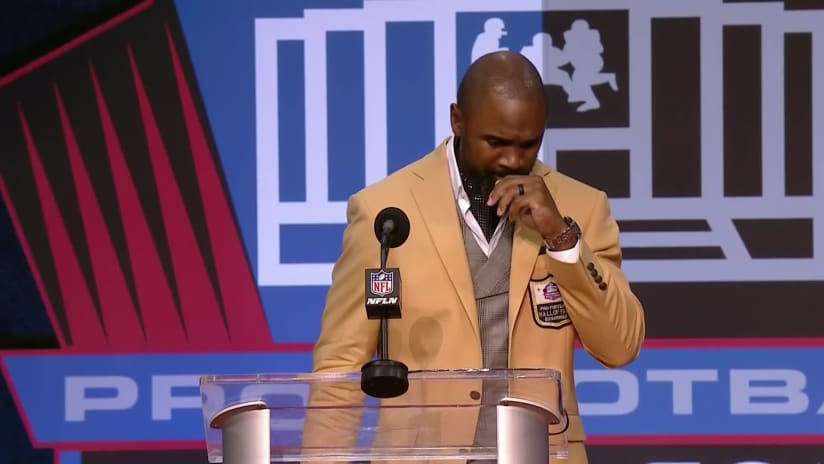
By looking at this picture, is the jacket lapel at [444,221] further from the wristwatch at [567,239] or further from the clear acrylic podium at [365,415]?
the clear acrylic podium at [365,415]

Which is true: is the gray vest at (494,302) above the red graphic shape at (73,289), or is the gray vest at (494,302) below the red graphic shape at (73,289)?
below

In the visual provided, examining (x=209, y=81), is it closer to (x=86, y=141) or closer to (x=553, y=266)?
(x=86, y=141)

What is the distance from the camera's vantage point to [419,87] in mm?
4137

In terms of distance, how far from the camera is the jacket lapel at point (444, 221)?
8.87 ft

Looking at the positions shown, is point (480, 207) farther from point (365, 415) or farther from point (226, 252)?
point (226, 252)

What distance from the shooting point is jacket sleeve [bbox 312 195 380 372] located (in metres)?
2.74

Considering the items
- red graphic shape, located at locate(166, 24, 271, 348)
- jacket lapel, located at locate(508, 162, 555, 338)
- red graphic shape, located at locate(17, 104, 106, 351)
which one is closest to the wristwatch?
jacket lapel, located at locate(508, 162, 555, 338)

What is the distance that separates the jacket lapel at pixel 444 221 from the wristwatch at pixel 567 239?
0.84ft

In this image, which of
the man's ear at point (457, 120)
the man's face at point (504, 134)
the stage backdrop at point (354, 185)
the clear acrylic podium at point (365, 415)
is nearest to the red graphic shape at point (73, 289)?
the stage backdrop at point (354, 185)

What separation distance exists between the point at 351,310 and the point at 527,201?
0.57m

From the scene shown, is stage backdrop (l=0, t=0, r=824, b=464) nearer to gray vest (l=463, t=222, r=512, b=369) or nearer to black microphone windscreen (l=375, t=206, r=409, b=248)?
gray vest (l=463, t=222, r=512, b=369)

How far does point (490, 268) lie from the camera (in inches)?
108

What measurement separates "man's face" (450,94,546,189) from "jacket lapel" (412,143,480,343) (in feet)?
0.50

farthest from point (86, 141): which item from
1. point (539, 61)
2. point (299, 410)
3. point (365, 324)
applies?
point (299, 410)
